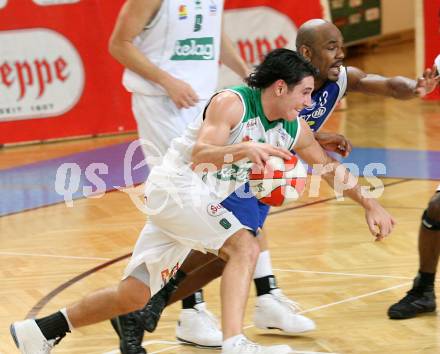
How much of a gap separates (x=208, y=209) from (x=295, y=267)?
6.90 ft

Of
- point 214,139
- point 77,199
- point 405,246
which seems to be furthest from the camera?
point 77,199

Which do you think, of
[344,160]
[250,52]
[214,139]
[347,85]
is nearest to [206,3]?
[347,85]

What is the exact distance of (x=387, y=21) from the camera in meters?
17.8

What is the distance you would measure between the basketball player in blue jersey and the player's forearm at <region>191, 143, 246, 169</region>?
14.8 inches

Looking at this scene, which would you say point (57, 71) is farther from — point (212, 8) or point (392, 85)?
point (392, 85)

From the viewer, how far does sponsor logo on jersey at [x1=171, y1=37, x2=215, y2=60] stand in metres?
5.88

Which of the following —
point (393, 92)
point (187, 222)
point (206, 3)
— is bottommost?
point (187, 222)

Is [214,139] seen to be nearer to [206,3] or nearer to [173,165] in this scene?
[173,165]

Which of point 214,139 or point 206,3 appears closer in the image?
point 214,139

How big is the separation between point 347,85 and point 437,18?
7.00 metres

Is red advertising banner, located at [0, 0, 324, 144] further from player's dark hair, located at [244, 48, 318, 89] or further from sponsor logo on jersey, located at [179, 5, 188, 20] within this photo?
player's dark hair, located at [244, 48, 318, 89]

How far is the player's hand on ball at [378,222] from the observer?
492cm

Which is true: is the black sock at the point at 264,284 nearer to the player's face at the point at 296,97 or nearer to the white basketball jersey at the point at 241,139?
the white basketball jersey at the point at 241,139

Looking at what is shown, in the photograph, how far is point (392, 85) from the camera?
236 inches
